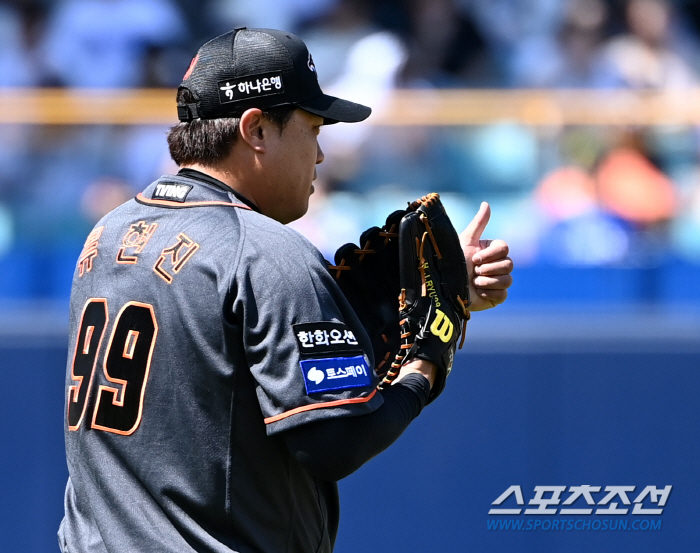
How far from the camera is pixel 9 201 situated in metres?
3.94

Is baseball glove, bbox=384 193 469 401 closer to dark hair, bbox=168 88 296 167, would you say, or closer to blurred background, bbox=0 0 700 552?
dark hair, bbox=168 88 296 167

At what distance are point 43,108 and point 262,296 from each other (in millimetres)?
3119

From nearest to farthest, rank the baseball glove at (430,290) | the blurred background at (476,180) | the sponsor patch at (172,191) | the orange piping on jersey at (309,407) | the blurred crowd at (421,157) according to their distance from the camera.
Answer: the orange piping on jersey at (309,407)
the sponsor patch at (172,191)
the baseball glove at (430,290)
the blurred background at (476,180)
the blurred crowd at (421,157)

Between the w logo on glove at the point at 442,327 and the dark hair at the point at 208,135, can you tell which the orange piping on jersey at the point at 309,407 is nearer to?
the w logo on glove at the point at 442,327

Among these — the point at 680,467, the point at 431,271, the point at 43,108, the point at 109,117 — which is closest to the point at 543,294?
the point at 680,467

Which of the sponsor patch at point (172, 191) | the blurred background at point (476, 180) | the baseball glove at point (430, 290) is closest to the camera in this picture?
the sponsor patch at point (172, 191)

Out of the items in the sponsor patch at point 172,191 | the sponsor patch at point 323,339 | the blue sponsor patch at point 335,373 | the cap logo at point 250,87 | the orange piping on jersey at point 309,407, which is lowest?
the orange piping on jersey at point 309,407

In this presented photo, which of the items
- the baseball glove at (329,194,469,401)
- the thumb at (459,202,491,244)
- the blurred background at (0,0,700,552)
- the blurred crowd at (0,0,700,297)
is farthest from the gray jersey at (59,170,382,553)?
the blurred crowd at (0,0,700,297)

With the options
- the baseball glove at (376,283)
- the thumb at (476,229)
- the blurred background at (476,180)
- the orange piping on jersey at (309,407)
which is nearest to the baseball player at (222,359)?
the orange piping on jersey at (309,407)

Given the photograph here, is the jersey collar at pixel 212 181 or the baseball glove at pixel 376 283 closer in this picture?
the jersey collar at pixel 212 181

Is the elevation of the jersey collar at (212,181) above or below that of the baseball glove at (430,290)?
above

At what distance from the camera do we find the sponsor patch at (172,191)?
64.2 inches

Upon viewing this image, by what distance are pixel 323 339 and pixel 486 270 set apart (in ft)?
2.07

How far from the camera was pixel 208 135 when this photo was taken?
1.68 m
